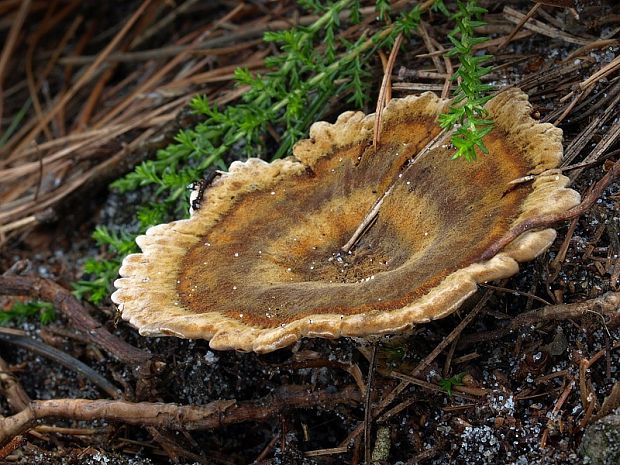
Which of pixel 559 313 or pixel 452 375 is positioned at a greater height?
pixel 559 313

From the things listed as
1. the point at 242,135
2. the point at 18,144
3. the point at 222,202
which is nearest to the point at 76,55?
the point at 18,144

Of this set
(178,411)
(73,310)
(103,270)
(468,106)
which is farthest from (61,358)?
(468,106)

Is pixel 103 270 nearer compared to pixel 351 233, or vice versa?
pixel 351 233

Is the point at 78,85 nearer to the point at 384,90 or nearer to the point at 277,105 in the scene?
the point at 277,105

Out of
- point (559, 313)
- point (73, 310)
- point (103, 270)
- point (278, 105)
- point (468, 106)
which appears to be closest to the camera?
point (559, 313)

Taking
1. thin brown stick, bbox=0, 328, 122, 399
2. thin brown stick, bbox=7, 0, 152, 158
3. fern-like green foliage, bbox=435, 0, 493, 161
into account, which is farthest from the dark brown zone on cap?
thin brown stick, bbox=7, 0, 152, 158

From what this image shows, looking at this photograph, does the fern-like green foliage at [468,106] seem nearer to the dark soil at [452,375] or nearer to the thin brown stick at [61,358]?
the dark soil at [452,375]

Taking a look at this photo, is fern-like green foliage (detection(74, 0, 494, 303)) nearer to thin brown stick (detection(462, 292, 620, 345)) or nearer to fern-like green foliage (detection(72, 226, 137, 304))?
fern-like green foliage (detection(72, 226, 137, 304))

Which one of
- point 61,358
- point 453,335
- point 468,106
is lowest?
point 61,358
